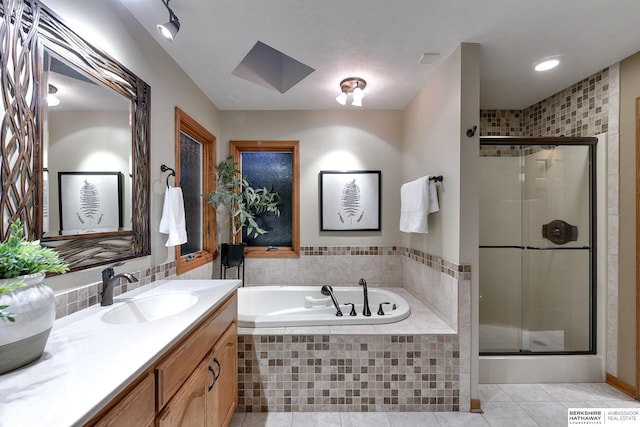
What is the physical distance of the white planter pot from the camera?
708 mm

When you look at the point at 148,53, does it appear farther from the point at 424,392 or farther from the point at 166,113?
the point at 424,392

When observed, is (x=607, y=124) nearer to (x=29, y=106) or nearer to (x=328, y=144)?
(x=328, y=144)

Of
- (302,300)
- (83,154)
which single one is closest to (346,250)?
(302,300)

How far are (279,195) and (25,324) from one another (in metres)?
2.46

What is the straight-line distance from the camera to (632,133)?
6.59ft

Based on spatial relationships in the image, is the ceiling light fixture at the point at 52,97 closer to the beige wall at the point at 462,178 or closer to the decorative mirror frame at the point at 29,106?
the decorative mirror frame at the point at 29,106

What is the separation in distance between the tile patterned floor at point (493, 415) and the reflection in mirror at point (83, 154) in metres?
1.49

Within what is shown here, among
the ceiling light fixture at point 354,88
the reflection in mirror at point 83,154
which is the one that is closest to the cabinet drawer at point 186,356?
the reflection in mirror at point 83,154

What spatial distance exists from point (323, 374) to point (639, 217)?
244 centimetres

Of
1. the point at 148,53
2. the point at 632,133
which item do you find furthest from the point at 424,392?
the point at 148,53

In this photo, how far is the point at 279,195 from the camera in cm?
312

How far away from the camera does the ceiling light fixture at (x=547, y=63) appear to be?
2.06 meters

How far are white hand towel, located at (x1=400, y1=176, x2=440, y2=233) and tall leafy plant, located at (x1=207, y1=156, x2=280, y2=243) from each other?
1276 millimetres

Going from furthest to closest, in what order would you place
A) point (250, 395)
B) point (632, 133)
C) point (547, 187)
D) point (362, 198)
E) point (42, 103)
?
1. point (362, 198)
2. point (547, 187)
3. point (632, 133)
4. point (250, 395)
5. point (42, 103)
